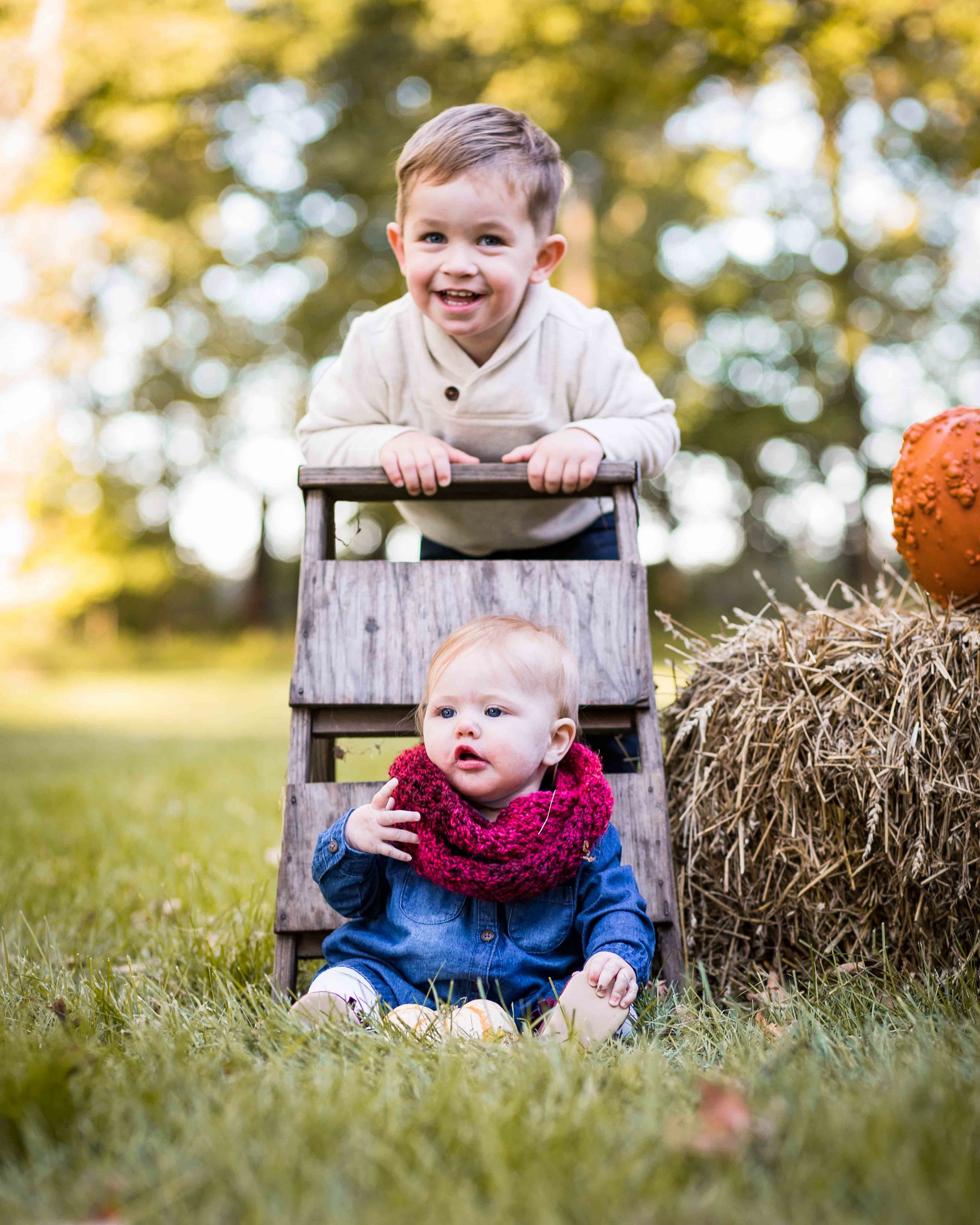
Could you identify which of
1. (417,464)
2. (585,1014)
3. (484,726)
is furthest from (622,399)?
(585,1014)

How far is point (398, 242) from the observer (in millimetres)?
2646

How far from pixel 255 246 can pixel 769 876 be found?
60.1ft

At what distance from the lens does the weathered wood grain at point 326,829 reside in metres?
2.21

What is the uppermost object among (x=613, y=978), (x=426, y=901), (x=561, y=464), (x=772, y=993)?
(x=561, y=464)

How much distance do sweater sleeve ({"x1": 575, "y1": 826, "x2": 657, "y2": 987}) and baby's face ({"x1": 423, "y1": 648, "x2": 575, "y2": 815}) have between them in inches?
8.9

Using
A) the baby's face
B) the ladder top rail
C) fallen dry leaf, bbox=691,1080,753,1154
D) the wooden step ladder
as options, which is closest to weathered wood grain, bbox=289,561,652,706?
the wooden step ladder

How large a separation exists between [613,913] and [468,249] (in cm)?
148

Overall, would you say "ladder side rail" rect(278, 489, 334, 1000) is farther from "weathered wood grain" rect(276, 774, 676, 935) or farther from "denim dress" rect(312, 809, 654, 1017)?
"denim dress" rect(312, 809, 654, 1017)

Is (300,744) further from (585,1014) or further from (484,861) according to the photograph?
(585,1014)

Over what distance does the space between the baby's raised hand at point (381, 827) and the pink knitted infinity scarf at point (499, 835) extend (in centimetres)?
2

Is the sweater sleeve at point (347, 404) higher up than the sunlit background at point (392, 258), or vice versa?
the sunlit background at point (392, 258)

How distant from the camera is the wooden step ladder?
2277 mm

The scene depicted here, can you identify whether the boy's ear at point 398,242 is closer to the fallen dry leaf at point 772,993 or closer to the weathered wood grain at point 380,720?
the weathered wood grain at point 380,720

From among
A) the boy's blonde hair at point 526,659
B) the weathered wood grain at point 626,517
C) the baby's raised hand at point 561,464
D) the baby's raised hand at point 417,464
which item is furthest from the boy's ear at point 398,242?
the boy's blonde hair at point 526,659
